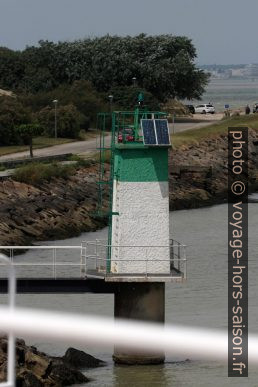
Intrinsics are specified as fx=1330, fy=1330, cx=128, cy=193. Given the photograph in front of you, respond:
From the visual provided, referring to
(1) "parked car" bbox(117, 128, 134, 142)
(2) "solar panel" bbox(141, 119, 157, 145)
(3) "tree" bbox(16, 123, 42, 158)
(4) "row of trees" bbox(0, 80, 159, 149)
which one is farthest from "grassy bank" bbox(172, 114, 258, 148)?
(2) "solar panel" bbox(141, 119, 157, 145)

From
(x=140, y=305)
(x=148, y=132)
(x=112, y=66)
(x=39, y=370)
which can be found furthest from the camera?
(x=112, y=66)

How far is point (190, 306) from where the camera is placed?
21.9 m

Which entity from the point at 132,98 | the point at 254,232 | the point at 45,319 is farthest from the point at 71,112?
the point at 45,319

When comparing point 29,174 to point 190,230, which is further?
point 29,174

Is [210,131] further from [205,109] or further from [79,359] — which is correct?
[79,359]

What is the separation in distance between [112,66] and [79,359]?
62.8 m

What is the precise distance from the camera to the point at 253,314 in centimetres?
2102

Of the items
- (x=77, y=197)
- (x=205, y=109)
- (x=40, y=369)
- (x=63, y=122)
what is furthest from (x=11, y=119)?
(x=40, y=369)

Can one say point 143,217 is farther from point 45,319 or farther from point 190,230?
point 190,230

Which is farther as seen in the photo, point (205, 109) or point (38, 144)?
point (205, 109)

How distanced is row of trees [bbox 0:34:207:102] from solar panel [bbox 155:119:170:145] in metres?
58.3

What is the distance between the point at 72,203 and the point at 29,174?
2440mm

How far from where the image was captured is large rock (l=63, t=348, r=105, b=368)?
56.0 feet

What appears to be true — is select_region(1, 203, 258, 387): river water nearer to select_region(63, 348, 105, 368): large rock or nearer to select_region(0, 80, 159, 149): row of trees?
select_region(63, 348, 105, 368): large rock
